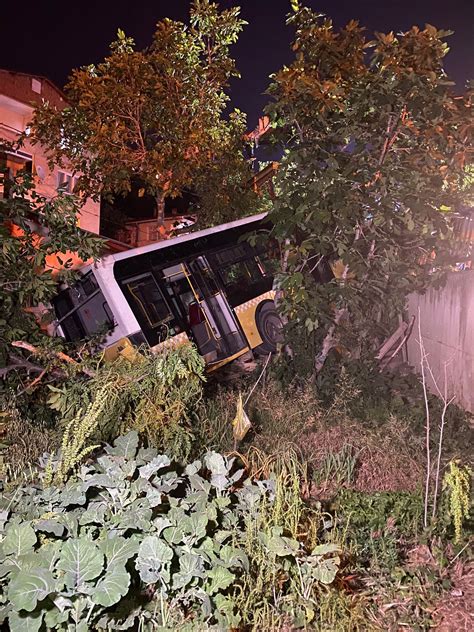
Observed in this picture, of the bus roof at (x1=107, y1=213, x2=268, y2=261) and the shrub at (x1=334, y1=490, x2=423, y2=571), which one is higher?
the bus roof at (x1=107, y1=213, x2=268, y2=261)

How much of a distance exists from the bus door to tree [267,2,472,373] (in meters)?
3.06

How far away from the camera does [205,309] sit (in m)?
10.7

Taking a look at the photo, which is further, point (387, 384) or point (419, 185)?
point (387, 384)

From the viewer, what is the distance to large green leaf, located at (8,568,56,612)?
245cm

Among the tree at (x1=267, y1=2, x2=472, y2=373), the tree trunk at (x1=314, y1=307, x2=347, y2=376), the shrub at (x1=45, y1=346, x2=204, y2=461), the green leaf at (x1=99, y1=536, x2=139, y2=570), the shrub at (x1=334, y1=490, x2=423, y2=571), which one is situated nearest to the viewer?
the green leaf at (x1=99, y1=536, x2=139, y2=570)

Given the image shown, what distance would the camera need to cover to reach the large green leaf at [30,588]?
8.03ft

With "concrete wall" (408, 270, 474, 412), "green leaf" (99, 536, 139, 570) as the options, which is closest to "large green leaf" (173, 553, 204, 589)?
"green leaf" (99, 536, 139, 570)

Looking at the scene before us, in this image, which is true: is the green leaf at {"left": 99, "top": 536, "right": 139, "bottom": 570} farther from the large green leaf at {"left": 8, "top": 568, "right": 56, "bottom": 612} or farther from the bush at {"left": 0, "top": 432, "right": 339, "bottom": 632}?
the large green leaf at {"left": 8, "top": 568, "right": 56, "bottom": 612}

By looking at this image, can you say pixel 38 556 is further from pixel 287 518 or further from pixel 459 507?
pixel 459 507

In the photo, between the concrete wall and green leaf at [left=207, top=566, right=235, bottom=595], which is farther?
the concrete wall

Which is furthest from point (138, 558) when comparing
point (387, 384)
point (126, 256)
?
point (126, 256)

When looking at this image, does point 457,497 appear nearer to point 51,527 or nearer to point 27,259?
point 51,527

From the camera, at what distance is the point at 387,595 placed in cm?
347

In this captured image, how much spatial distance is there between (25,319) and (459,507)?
4.79 meters
